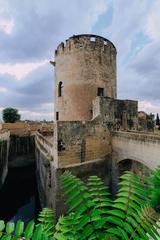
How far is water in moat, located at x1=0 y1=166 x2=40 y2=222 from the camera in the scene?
1238 cm

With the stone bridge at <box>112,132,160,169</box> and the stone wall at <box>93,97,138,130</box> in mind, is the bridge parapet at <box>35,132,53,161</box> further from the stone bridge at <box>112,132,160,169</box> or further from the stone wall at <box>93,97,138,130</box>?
the stone bridge at <box>112,132,160,169</box>

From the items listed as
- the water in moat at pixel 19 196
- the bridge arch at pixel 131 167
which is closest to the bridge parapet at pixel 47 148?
the bridge arch at pixel 131 167

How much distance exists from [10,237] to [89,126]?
8.22 meters

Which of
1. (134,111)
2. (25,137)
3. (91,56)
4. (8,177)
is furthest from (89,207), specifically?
(25,137)

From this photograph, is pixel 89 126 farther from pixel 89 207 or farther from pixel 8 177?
pixel 8 177

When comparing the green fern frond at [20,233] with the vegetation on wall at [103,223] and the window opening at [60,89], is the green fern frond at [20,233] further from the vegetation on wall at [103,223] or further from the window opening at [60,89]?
the window opening at [60,89]

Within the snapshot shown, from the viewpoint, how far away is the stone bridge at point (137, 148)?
723 centimetres

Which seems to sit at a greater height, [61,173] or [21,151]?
[61,173]

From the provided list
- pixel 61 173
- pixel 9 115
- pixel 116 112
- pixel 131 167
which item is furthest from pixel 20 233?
pixel 9 115

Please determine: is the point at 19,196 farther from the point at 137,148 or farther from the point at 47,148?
the point at 137,148

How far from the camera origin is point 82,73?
12.2 meters

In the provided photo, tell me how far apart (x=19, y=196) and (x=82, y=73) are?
12.8 m

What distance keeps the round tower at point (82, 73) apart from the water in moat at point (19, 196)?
8352 mm

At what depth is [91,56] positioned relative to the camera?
40.6 ft
